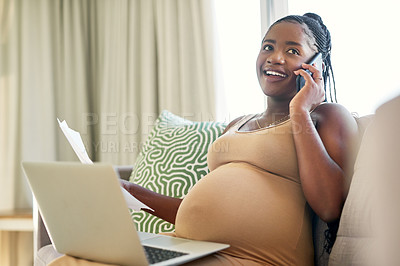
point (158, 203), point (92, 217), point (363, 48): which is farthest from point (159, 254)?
point (363, 48)

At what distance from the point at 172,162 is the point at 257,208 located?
0.68 metres

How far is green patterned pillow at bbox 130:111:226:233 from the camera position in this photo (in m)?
1.58

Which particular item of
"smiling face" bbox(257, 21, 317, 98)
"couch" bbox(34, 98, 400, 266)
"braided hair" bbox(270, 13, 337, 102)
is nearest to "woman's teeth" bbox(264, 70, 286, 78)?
"smiling face" bbox(257, 21, 317, 98)

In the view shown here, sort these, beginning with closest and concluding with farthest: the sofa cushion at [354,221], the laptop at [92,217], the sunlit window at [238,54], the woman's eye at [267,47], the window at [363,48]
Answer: the laptop at [92,217] → the sofa cushion at [354,221] → the woman's eye at [267,47] → the window at [363,48] → the sunlit window at [238,54]

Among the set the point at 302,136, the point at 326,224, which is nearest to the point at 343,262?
the point at 326,224

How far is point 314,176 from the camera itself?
104cm

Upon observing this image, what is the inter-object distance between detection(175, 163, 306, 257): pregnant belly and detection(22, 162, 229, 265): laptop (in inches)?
2.9

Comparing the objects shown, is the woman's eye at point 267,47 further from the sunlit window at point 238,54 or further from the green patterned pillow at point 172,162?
the sunlit window at point 238,54

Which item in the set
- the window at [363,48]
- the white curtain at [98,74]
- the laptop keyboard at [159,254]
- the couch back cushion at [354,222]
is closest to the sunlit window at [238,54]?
the white curtain at [98,74]

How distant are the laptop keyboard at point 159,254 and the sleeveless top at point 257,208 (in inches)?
3.7

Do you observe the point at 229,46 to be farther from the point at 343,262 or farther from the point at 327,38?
the point at 343,262

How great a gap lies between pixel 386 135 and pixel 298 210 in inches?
30.3

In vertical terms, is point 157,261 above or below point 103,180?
below

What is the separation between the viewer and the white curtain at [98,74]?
2516 mm
